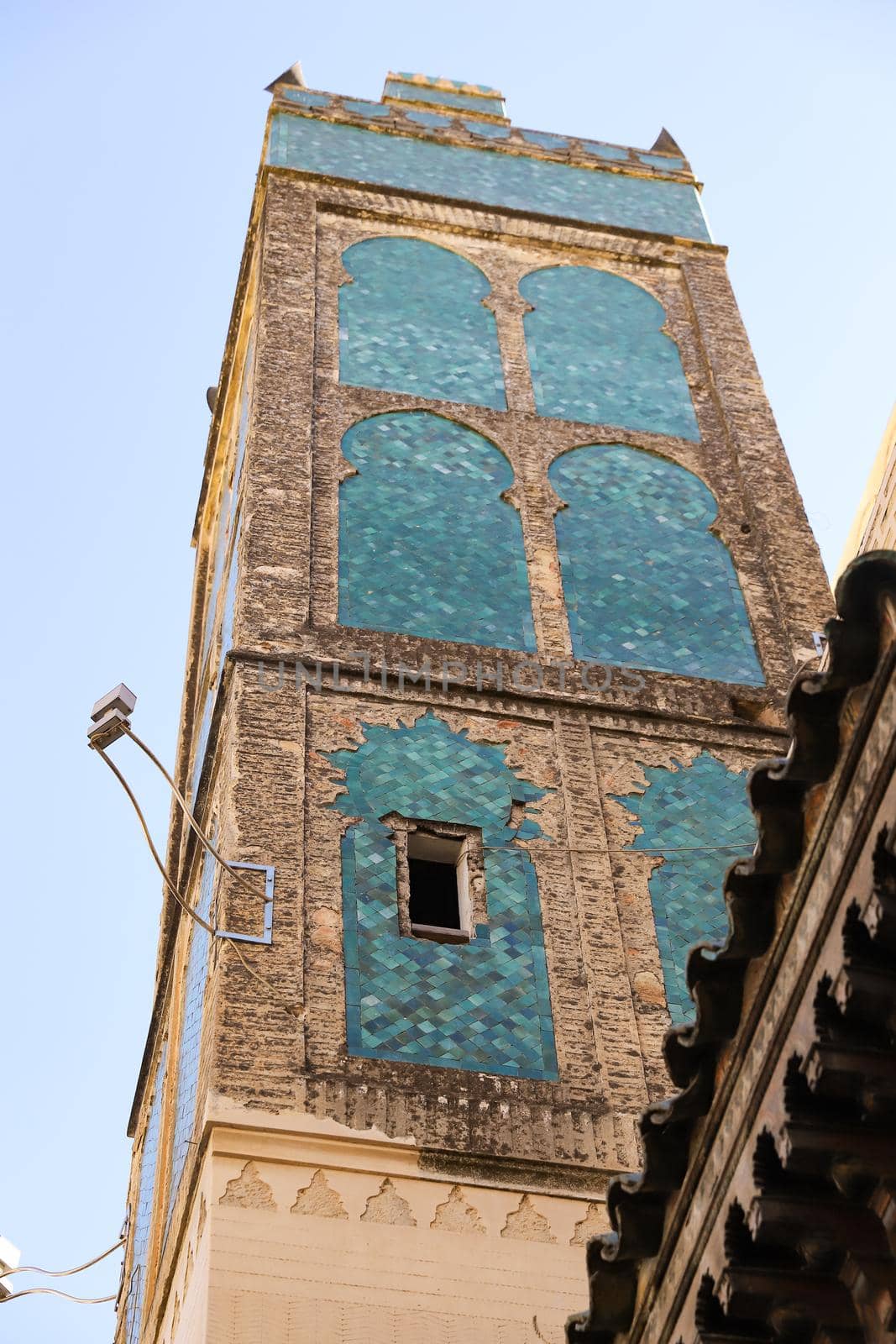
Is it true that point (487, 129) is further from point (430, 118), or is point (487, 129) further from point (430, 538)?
point (430, 538)

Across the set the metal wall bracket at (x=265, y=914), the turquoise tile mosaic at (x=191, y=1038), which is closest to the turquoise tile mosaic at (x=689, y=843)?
the metal wall bracket at (x=265, y=914)

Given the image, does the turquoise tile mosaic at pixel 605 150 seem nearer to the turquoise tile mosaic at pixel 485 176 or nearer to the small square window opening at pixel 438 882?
the turquoise tile mosaic at pixel 485 176

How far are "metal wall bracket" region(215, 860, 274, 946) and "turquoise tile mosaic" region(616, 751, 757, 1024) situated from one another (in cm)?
196

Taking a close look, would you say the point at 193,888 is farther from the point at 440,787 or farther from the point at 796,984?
the point at 796,984

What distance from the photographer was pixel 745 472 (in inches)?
523

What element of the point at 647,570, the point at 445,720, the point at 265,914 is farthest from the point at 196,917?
the point at 647,570

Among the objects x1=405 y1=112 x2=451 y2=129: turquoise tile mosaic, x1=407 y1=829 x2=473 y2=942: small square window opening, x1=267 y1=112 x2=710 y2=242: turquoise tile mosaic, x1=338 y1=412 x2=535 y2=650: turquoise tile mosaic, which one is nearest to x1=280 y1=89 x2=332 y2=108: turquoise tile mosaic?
x1=267 y1=112 x2=710 y2=242: turquoise tile mosaic

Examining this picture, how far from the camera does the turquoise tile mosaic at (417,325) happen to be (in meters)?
13.2

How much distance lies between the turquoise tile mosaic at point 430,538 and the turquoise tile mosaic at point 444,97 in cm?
509

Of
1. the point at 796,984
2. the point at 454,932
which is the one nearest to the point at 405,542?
the point at 454,932

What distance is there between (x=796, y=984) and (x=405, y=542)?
7592 millimetres

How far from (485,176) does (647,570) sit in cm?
467

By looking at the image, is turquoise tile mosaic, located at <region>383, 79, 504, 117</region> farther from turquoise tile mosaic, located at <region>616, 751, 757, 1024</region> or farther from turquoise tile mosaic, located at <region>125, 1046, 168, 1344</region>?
turquoise tile mosaic, located at <region>125, 1046, 168, 1344</region>

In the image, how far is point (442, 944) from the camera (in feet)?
32.0
